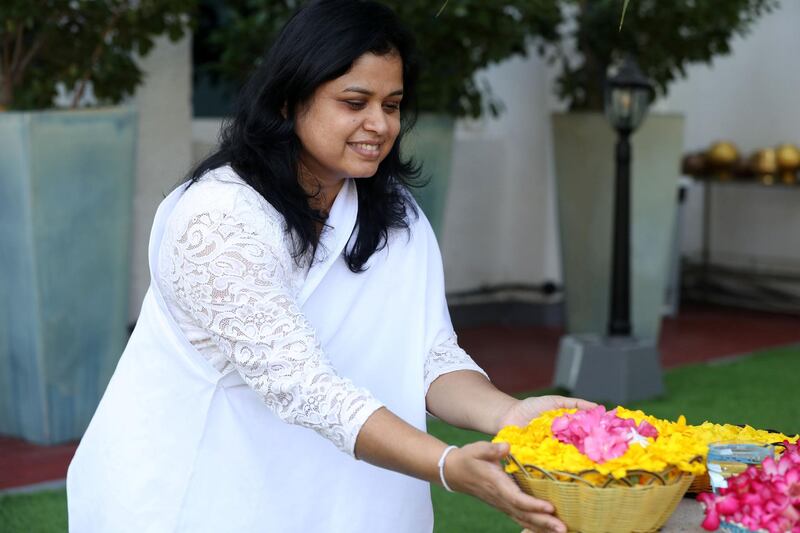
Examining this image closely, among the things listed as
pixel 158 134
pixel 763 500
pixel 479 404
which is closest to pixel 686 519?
pixel 763 500

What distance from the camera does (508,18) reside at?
19.8ft

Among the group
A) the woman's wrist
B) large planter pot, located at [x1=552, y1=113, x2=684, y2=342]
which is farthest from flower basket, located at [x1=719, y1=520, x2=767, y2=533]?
large planter pot, located at [x1=552, y1=113, x2=684, y2=342]

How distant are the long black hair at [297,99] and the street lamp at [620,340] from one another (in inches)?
156

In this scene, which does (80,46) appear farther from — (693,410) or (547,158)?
(547,158)

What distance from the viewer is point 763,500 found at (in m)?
1.75

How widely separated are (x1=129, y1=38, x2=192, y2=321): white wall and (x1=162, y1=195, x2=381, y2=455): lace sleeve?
4.65m

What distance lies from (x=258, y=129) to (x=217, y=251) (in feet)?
1.08

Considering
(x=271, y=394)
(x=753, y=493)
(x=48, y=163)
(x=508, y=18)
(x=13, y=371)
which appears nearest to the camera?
(x=753, y=493)

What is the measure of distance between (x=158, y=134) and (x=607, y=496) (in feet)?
17.5

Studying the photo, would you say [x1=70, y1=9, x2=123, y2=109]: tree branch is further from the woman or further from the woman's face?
the woman's face

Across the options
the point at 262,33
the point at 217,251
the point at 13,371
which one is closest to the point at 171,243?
the point at 217,251

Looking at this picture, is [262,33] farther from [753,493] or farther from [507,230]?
[753,493]

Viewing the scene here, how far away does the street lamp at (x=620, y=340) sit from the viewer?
6.20 metres

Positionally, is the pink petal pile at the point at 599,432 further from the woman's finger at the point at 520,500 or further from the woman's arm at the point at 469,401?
the woman's arm at the point at 469,401
